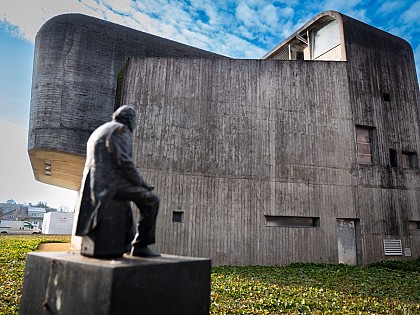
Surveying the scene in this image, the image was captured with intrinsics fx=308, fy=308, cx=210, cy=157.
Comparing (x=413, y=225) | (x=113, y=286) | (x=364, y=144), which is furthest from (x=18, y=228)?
(x=113, y=286)

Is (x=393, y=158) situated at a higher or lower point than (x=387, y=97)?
lower

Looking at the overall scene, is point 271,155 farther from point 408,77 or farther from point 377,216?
point 408,77

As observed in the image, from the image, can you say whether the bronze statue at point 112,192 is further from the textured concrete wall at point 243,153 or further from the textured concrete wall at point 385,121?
the textured concrete wall at point 385,121

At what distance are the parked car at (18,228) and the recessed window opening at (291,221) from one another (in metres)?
35.3

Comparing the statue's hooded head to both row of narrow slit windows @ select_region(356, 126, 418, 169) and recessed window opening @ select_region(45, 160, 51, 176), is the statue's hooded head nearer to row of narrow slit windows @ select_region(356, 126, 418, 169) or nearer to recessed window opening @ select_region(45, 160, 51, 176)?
row of narrow slit windows @ select_region(356, 126, 418, 169)

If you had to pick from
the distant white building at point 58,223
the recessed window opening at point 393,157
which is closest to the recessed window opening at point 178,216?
the recessed window opening at point 393,157

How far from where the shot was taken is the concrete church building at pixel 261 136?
36.5 feet

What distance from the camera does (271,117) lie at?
40.7ft

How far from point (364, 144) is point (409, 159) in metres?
2.69

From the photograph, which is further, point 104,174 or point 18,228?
point 18,228

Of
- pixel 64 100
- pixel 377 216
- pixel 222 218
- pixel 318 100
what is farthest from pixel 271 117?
pixel 64 100

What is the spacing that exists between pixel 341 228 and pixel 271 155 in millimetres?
4017

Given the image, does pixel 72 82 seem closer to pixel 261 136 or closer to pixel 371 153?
pixel 261 136

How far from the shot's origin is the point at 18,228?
40.3m
